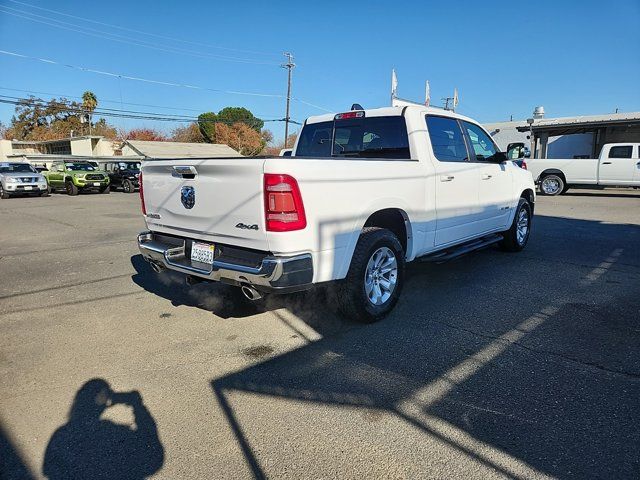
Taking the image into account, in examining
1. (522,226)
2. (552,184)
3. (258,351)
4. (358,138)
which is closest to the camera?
(258,351)

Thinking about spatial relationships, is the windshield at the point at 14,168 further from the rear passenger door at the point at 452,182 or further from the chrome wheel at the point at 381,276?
the chrome wheel at the point at 381,276

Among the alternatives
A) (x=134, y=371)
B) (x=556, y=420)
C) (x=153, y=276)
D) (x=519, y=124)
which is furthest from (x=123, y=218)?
(x=519, y=124)

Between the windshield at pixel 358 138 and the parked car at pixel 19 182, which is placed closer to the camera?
the windshield at pixel 358 138

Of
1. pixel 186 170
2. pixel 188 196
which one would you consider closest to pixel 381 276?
pixel 188 196

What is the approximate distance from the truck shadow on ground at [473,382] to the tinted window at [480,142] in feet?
5.83

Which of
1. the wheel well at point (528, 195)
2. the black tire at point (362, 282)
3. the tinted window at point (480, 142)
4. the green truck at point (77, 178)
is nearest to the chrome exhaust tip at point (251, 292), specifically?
the black tire at point (362, 282)

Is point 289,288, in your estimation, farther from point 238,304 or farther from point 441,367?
point 238,304

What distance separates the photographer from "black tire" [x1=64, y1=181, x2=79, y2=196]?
2256cm

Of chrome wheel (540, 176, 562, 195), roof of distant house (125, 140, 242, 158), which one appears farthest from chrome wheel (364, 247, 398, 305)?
roof of distant house (125, 140, 242, 158)

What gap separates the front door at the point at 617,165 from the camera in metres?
16.5

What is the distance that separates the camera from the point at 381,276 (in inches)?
168

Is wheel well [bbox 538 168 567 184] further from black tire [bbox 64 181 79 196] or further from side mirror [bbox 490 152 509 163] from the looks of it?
black tire [bbox 64 181 79 196]

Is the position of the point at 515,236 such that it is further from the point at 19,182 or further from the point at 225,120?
the point at 225,120

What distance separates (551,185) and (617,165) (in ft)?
7.72
